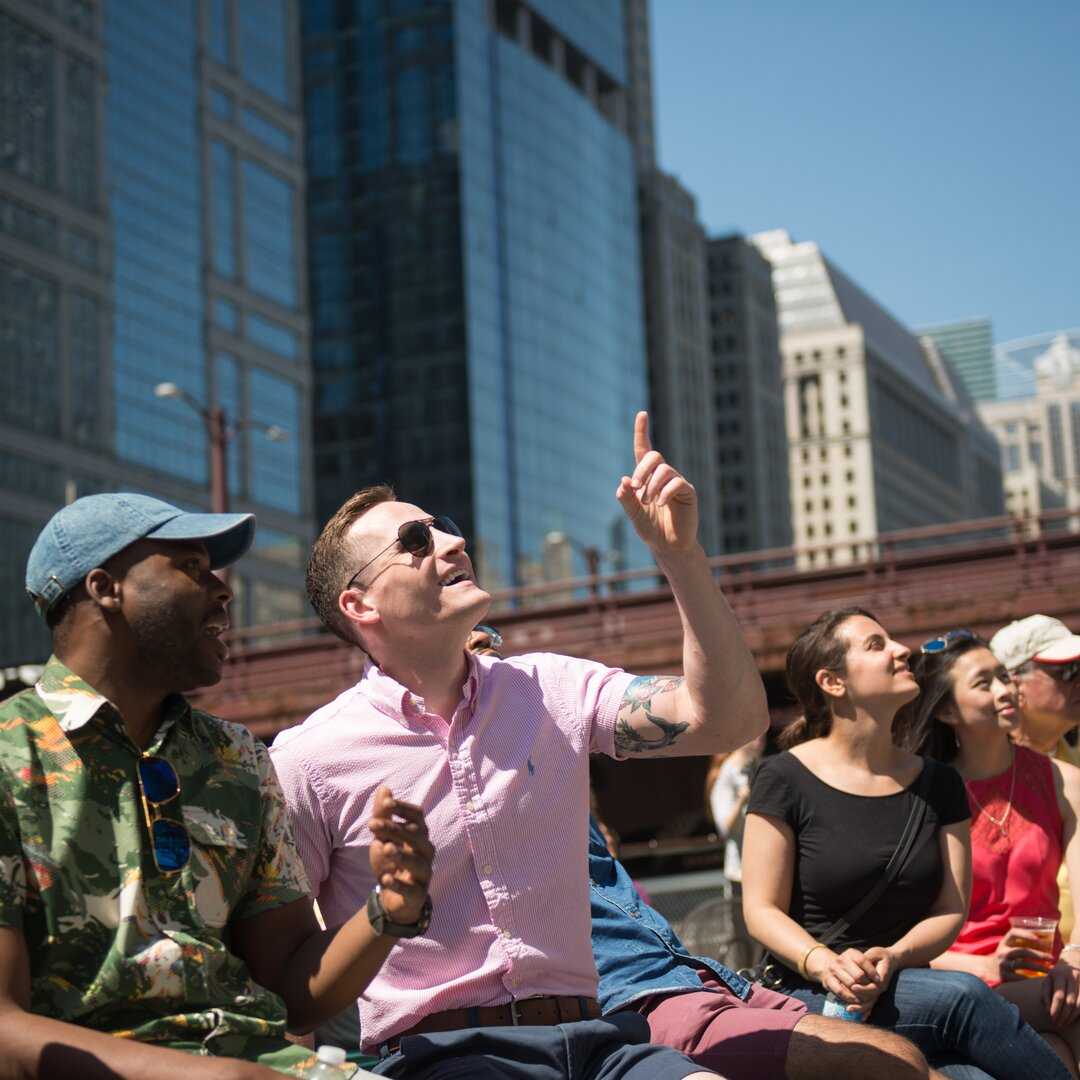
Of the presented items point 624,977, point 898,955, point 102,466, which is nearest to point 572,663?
point 624,977

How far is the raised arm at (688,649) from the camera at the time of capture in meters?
4.05

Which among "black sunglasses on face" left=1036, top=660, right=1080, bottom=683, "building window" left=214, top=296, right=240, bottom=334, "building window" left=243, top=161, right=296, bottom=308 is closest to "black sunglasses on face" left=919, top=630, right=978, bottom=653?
"black sunglasses on face" left=1036, top=660, right=1080, bottom=683

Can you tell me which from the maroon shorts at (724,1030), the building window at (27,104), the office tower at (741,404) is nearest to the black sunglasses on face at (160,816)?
the maroon shorts at (724,1030)

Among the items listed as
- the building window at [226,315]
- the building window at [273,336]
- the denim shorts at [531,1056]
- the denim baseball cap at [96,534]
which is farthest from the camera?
the building window at [273,336]

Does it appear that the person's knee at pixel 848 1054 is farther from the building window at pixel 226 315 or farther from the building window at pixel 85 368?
the building window at pixel 226 315

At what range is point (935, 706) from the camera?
662cm

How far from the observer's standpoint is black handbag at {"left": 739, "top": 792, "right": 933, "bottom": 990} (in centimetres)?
543

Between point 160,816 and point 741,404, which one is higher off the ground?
point 741,404

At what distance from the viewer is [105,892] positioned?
3.37m

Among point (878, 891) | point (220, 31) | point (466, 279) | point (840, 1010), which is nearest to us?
point (840, 1010)

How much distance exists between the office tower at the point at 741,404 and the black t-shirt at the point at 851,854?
148 meters

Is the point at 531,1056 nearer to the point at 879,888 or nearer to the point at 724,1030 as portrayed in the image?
the point at 724,1030

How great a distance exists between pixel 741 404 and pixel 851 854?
15255 cm

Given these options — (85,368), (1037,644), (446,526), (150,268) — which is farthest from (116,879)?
(150,268)
